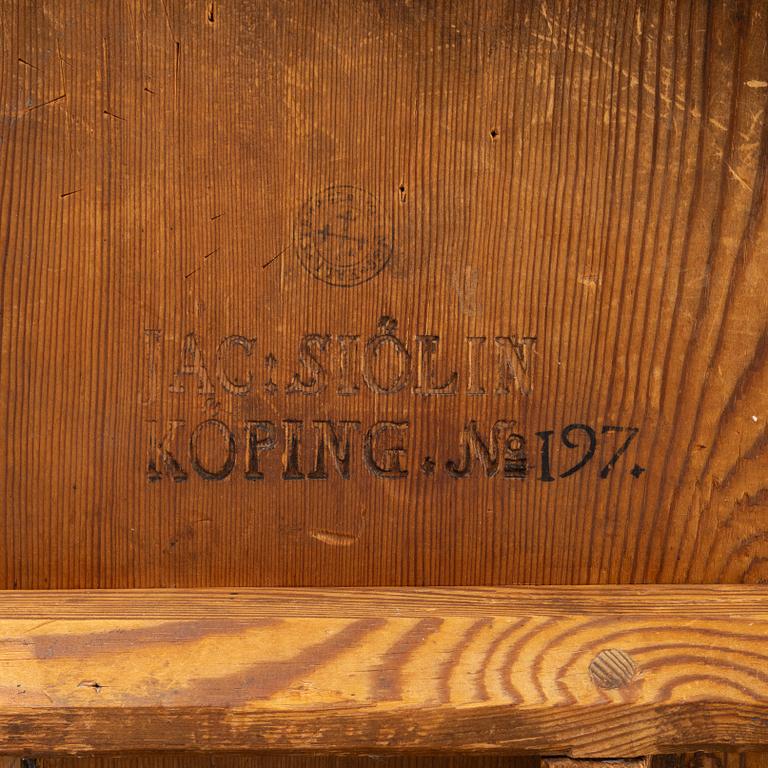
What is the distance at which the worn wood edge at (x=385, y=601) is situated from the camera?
1.09 metres

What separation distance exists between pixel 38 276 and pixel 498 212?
67cm

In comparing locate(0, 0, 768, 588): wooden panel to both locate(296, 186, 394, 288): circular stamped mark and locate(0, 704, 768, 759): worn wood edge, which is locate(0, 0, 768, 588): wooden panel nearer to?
locate(296, 186, 394, 288): circular stamped mark

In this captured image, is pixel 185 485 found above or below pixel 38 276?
below

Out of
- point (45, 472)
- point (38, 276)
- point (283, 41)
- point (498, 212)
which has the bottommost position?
point (45, 472)

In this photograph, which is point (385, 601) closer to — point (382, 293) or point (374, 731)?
point (374, 731)

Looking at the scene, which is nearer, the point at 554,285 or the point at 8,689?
the point at 8,689

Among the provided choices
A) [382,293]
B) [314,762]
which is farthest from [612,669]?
[382,293]

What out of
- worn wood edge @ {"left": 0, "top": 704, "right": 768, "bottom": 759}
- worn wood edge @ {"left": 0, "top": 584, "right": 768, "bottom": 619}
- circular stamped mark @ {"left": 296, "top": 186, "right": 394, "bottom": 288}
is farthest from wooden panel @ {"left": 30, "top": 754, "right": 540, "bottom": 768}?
circular stamped mark @ {"left": 296, "top": 186, "right": 394, "bottom": 288}

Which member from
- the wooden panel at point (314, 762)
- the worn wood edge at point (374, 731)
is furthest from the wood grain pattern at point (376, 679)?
the wooden panel at point (314, 762)

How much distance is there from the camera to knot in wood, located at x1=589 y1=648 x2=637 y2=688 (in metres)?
1.05

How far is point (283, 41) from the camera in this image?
1.13 m

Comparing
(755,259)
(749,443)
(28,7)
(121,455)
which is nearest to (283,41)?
(28,7)

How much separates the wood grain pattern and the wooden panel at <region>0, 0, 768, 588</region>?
0.30 feet

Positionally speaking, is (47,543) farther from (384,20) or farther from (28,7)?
(384,20)
